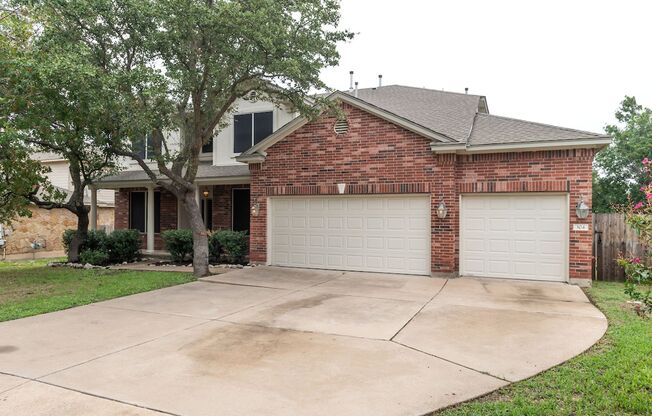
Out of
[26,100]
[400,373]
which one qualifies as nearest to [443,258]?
[400,373]

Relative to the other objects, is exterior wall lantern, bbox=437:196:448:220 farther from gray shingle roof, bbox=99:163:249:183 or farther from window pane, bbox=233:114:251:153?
window pane, bbox=233:114:251:153

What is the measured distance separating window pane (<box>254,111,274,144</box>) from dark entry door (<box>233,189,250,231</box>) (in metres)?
1.93

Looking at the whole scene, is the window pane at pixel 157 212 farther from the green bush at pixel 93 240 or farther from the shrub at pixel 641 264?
the shrub at pixel 641 264

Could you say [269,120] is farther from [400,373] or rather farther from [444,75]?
[444,75]

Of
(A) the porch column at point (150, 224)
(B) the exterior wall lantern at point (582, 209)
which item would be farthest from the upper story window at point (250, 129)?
(B) the exterior wall lantern at point (582, 209)

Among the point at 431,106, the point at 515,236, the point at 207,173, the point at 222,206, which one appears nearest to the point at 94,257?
the point at 222,206

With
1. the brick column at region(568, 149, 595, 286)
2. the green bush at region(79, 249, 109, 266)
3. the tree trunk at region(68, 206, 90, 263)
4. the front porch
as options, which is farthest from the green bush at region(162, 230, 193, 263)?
the brick column at region(568, 149, 595, 286)

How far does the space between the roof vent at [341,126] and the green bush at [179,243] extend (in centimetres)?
596

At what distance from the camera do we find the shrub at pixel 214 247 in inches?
520

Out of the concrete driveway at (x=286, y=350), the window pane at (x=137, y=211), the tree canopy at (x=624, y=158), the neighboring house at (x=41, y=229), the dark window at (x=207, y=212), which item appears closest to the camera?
the concrete driveway at (x=286, y=350)

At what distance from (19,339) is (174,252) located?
8.16 metres

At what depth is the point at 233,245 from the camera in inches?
511

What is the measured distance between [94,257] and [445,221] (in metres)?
11.1

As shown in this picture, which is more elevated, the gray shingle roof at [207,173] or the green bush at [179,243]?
the gray shingle roof at [207,173]
